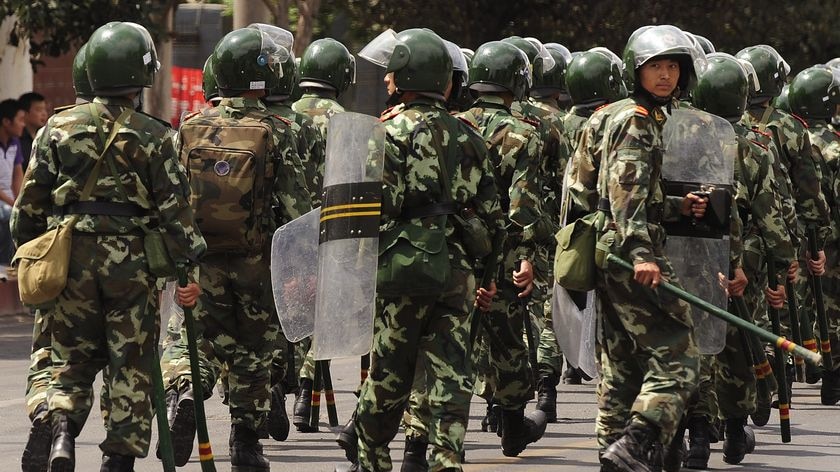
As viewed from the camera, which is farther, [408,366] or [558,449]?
[558,449]

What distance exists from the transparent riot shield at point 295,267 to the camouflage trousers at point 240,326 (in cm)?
88

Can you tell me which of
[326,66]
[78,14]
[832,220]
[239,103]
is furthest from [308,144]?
[78,14]

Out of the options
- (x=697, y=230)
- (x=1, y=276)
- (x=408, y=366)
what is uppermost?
(x=697, y=230)

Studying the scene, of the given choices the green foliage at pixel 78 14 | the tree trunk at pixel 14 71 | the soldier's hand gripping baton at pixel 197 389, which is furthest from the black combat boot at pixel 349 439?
the tree trunk at pixel 14 71

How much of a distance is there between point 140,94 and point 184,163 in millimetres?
798

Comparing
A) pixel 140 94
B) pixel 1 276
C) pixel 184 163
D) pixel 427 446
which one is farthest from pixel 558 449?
pixel 1 276

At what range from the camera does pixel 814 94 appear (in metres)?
11.5

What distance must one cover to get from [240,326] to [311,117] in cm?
206

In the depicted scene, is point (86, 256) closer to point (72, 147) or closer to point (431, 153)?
point (72, 147)

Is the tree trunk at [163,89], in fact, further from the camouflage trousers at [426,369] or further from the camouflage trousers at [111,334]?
the camouflage trousers at [426,369]

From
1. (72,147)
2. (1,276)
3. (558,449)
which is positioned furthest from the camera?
(1,276)

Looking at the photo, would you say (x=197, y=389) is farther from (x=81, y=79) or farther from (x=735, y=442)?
(x=735, y=442)

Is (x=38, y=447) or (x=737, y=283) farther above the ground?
(x=737, y=283)

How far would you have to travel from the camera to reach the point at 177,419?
8.55 meters
